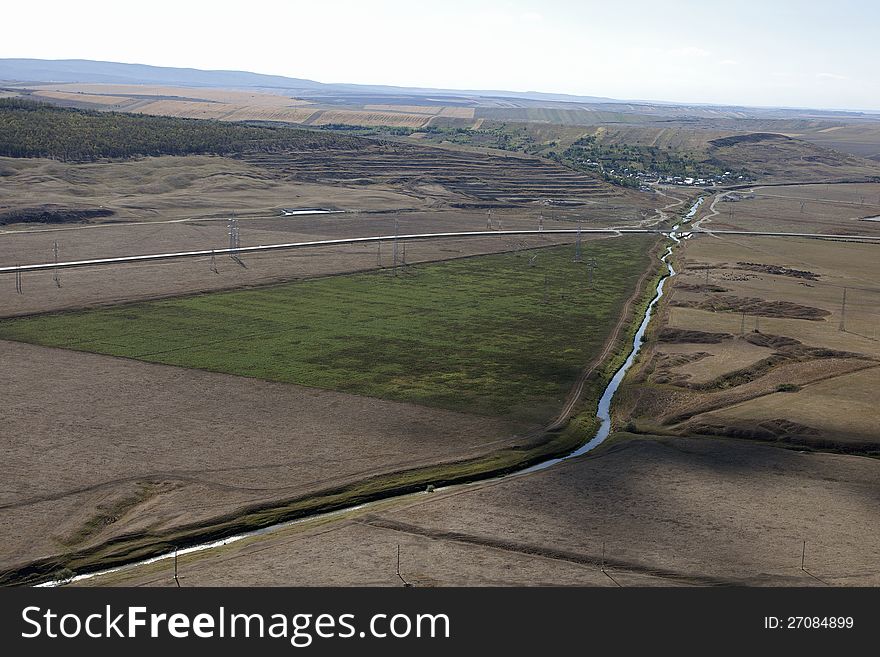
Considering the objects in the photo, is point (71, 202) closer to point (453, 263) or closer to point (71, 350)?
point (453, 263)

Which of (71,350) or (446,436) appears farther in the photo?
(71,350)

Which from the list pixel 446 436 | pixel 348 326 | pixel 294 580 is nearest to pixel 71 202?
pixel 348 326

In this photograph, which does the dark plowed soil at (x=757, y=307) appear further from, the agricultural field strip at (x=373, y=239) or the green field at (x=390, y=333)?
the agricultural field strip at (x=373, y=239)

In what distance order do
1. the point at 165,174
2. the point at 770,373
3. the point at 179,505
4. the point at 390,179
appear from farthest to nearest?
1. the point at 390,179
2. the point at 165,174
3. the point at 770,373
4. the point at 179,505

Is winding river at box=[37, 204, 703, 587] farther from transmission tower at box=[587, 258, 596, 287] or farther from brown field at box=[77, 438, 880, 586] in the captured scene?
transmission tower at box=[587, 258, 596, 287]

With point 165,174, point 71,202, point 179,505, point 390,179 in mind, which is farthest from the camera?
point 390,179

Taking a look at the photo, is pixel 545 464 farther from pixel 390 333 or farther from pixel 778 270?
pixel 778 270
